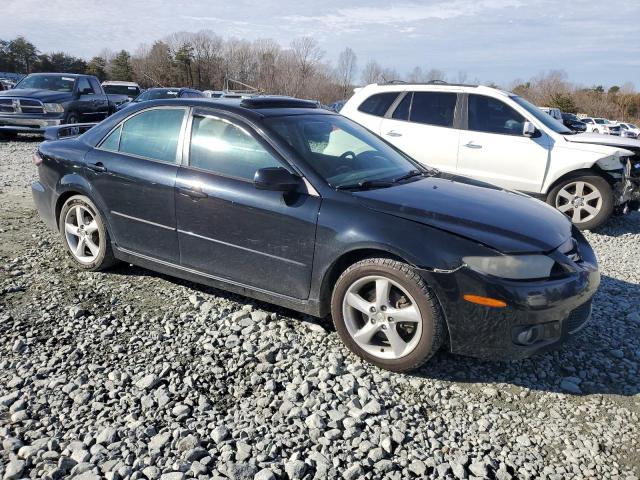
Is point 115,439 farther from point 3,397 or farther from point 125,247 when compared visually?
point 125,247

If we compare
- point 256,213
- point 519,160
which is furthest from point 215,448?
point 519,160

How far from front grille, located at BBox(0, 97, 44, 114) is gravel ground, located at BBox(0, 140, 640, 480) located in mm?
10910

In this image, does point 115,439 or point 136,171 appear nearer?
point 115,439

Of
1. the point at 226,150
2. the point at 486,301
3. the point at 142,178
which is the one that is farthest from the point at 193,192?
the point at 486,301

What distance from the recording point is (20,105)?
43.6 feet

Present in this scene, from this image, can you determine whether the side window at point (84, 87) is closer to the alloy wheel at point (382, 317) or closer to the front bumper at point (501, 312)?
the alloy wheel at point (382, 317)

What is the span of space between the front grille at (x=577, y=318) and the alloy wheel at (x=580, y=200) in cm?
411

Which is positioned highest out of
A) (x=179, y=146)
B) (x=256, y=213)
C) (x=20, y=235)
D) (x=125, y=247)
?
(x=179, y=146)

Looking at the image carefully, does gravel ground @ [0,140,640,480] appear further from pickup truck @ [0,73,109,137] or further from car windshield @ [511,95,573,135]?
pickup truck @ [0,73,109,137]

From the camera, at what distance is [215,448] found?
2514 mm

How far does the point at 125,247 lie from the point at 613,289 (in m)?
4.41

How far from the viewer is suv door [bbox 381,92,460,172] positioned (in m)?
7.43

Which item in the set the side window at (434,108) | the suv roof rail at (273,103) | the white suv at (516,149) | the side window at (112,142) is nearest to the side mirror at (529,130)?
the white suv at (516,149)

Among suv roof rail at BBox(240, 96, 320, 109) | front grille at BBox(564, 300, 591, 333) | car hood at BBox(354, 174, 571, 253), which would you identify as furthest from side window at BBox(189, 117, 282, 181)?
front grille at BBox(564, 300, 591, 333)
